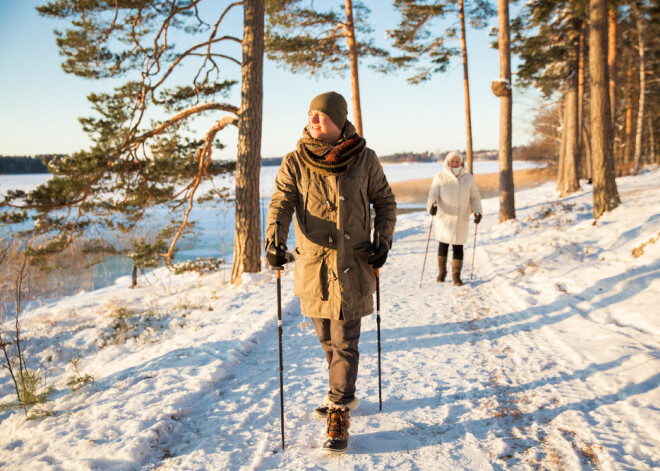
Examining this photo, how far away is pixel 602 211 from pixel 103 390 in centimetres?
934

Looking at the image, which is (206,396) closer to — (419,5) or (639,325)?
(639,325)

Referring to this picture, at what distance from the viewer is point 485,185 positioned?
34438 mm

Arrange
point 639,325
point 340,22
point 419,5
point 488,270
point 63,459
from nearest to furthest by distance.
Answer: point 63,459 < point 639,325 < point 488,270 < point 340,22 < point 419,5

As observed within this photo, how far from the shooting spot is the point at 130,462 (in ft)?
7.91

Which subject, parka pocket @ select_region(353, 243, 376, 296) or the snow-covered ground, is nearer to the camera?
the snow-covered ground

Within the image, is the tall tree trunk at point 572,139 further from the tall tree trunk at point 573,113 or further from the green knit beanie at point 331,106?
the green knit beanie at point 331,106

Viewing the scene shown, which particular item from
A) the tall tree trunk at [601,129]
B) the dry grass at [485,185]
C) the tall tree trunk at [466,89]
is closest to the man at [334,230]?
the tall tree trunk at [601,129]

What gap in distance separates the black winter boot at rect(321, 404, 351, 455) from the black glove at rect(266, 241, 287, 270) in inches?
41.7

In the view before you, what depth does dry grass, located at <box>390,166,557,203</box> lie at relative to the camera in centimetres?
3068

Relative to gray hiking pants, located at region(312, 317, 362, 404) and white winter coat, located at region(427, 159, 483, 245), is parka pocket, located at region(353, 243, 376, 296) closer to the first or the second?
gray hiking pants, located at region(312, 317, 362, 404)

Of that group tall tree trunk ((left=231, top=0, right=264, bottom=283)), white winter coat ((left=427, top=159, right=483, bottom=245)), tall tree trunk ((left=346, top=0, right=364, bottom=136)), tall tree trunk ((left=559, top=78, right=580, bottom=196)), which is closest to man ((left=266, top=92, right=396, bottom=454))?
white winter coat ((left=427, top=159, right=483, bottom=245))

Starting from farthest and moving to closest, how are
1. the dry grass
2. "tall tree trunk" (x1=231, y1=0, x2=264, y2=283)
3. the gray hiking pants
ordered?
the dry grass < "tall tree trunk" (x1=231, y1=0, x2=264, y2=283) < the gray hiking pants

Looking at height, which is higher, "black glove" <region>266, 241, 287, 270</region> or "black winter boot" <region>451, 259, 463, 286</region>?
"black glove" <region>266, 241, 287, 270</region>

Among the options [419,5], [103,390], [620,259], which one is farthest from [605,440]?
[419,5]
